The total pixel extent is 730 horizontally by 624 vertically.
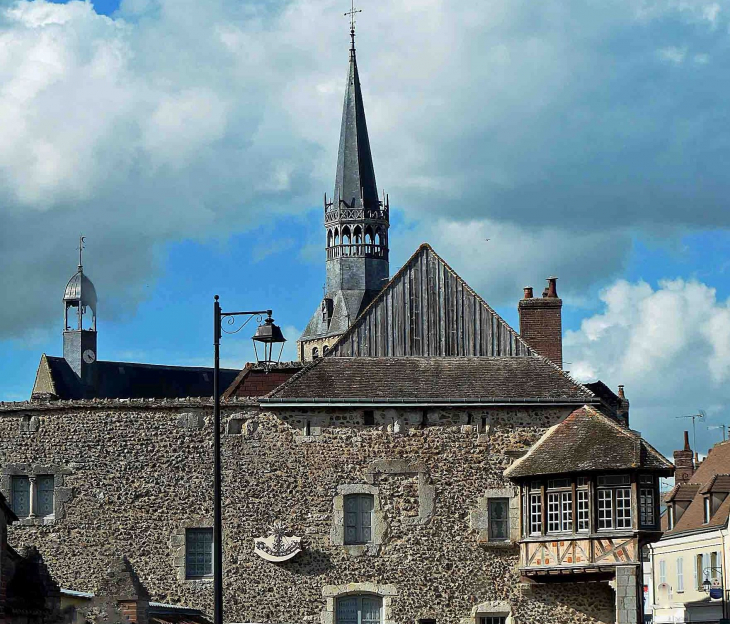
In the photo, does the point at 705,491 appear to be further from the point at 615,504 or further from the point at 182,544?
the point at 182,544

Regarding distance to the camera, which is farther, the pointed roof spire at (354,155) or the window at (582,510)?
the pointed roof spire at (354,155)

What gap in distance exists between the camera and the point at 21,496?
3434cm

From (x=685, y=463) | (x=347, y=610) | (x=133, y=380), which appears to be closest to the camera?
(x=347, y=610)

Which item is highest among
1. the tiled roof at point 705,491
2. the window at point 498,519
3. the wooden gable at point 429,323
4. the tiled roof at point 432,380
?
the wooden gable at point 429,323

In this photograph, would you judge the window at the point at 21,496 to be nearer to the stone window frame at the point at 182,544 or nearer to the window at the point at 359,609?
the stone window frame at the point at 182,544

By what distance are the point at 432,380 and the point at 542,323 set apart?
10.5ft

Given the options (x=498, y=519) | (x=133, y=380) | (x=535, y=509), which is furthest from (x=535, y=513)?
(x=133, y=380)

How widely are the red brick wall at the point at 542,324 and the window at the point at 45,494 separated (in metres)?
10.9

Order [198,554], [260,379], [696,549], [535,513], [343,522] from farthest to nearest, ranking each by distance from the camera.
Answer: [696,549] < [260,379] < [198,554] < [343,522] < [535,513]

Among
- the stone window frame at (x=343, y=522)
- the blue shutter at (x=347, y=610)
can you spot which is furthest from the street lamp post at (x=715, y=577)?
the blue shutter at (x=347, y=610)

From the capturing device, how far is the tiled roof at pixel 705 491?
4562 centimetres

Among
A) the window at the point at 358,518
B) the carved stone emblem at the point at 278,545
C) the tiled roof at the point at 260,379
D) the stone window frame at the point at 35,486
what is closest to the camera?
the carved stone emblem at the point at 278,545

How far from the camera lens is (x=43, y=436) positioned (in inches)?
1356

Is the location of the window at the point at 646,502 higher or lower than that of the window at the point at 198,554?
higher
